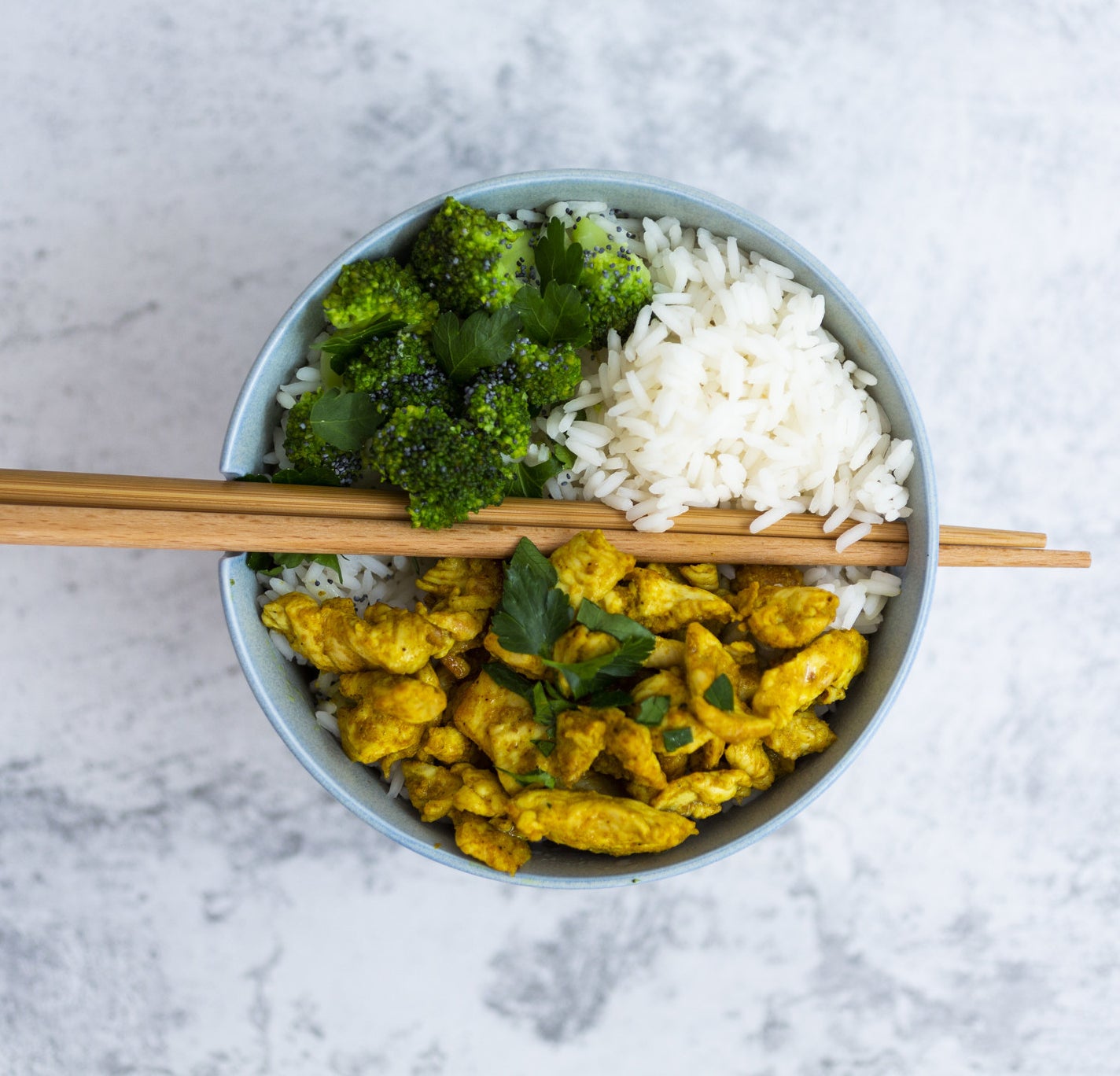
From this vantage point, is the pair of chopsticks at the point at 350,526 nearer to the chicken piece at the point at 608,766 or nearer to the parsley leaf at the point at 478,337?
the parsley leaf at the point at 478,337

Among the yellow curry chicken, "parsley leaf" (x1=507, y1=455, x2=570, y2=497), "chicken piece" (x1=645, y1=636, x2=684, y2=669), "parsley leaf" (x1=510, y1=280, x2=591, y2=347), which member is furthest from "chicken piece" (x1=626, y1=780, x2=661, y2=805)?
"parsley leaf" (x1=510, y1=280, x2=591, y2=347)

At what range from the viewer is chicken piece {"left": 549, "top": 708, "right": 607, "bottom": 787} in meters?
1.71

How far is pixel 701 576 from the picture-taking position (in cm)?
191

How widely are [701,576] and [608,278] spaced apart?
24.0 inches

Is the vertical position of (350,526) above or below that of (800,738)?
above

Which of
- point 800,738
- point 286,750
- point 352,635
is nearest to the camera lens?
point 352,635

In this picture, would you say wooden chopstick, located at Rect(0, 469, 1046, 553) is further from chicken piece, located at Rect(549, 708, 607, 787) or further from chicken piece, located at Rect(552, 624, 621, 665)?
chicken piece, located at Rect(549, 708, 607, 787)

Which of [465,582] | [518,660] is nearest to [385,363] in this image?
[465,582]

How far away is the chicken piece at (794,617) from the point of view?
1.80 m

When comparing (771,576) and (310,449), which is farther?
(771,576)

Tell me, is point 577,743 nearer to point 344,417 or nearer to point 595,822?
point 595,822

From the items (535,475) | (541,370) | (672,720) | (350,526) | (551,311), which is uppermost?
(551,311)

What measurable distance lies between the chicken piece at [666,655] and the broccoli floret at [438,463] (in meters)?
0.43

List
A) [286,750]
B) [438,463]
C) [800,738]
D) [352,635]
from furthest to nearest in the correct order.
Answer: [286,750] < [800,738] < [352,635] < [438,463]
